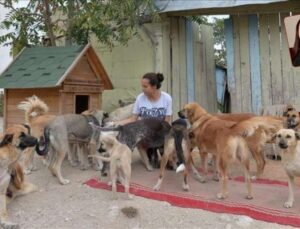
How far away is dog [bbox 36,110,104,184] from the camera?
214 inches

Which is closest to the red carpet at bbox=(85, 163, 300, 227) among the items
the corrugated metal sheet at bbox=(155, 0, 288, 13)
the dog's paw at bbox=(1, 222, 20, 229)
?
the dog's paw at bbox=(1, 222, 20, 229)

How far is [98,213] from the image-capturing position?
435 cm

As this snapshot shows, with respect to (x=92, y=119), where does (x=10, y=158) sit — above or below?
below

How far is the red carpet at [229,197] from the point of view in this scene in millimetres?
4148

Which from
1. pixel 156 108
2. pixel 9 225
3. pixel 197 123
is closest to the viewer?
pixel 9 225

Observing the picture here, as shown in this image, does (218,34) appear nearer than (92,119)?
No

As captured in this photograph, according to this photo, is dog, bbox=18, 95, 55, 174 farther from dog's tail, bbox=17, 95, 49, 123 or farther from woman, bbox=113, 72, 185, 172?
woman, bbox=113, 72, 185, 172

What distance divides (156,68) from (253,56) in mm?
2224

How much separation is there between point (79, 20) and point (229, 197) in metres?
5.08

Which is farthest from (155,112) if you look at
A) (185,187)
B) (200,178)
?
(185,187)

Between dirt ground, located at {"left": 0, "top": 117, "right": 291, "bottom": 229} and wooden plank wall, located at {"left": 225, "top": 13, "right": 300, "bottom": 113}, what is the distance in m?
4.58

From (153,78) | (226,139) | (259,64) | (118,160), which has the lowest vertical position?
(118,160)

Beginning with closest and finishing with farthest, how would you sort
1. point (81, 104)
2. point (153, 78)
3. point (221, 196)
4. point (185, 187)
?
point (221, 196) < point (185, 187) < point (153, 78) < point (81, 104)

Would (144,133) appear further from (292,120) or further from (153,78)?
(292,120)
